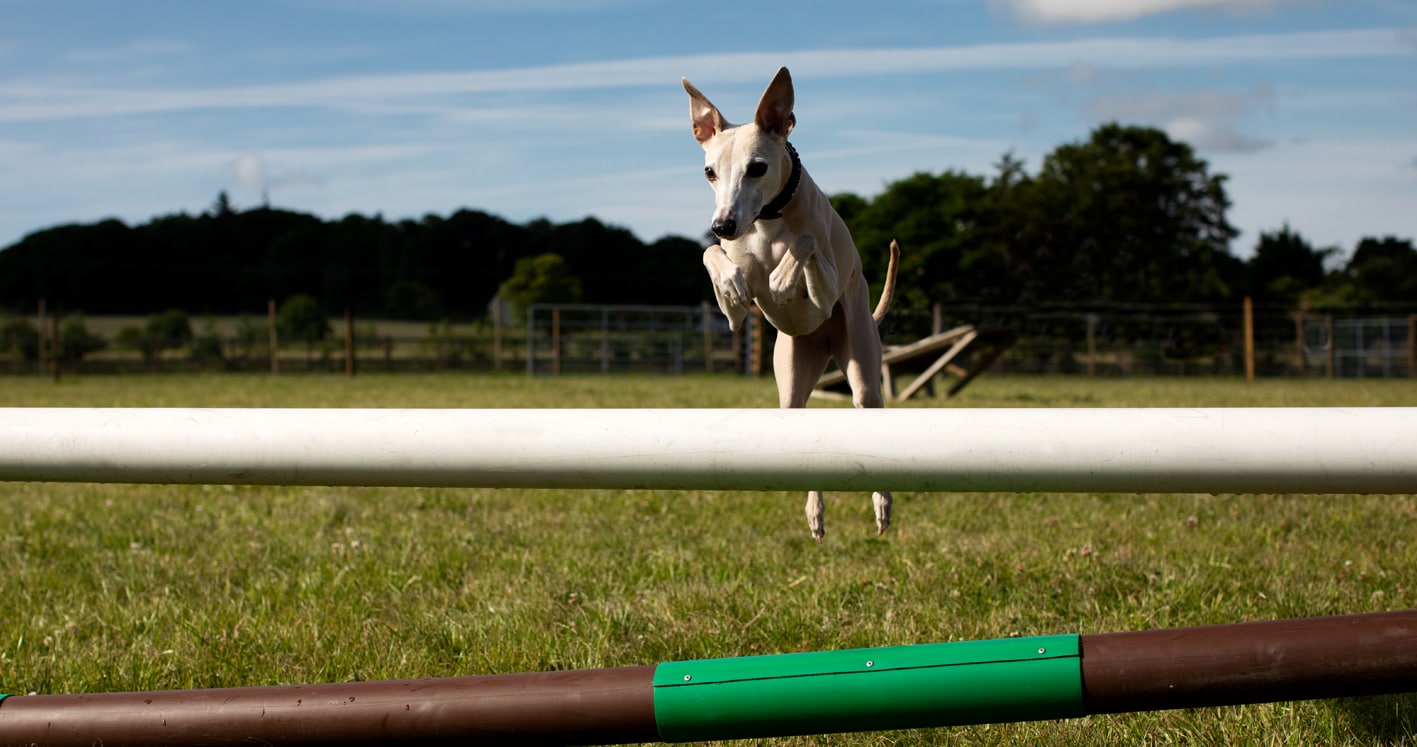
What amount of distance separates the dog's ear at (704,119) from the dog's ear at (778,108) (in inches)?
2.9

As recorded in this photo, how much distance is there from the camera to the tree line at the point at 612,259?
3684 cm

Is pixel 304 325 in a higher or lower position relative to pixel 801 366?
higher

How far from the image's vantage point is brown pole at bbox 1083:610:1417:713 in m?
1.66

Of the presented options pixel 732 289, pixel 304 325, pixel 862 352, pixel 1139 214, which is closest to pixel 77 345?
pixel 304 325

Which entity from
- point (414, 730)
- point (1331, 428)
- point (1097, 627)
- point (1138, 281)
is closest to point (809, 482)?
point (1331, 428)

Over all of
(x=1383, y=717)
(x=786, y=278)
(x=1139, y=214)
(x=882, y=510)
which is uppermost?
(x=1139, y=214)

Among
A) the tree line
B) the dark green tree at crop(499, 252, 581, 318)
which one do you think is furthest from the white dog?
the dark green tree at crop(499, 252, 581, 318)

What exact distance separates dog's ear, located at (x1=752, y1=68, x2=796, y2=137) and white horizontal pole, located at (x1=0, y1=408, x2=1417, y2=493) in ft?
1.41

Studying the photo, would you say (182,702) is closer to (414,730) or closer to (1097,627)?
(414,730)

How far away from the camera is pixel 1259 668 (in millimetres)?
1664

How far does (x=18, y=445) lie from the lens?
1.61 meters

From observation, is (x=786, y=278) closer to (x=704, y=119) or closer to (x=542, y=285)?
(x=704, y=119)

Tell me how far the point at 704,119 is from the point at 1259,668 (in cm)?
117

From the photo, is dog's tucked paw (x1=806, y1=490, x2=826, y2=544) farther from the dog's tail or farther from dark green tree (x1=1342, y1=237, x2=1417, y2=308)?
dark green tree (x1=1342, y1=237, x2=1417, y2=308)
